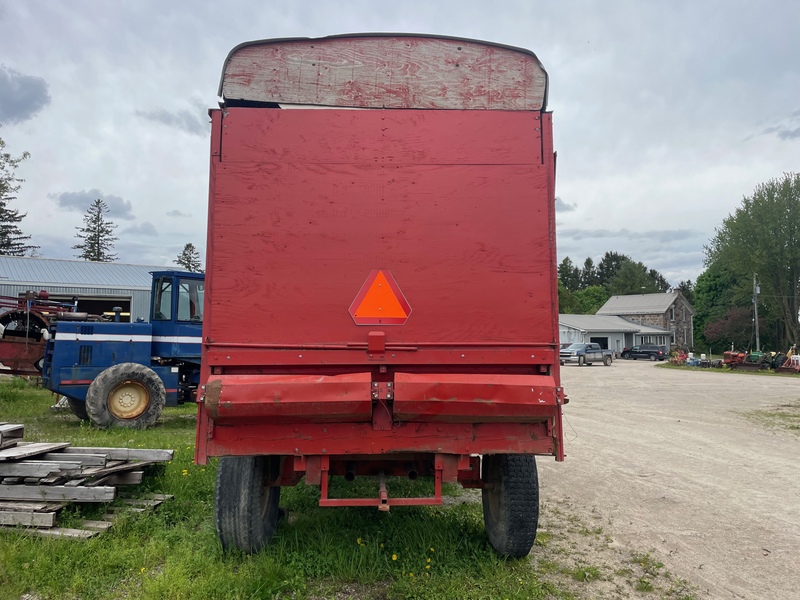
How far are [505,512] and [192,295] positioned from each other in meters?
7.26

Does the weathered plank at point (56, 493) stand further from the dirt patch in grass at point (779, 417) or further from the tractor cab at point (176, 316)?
the dirt patch in grass at point (779, 417)

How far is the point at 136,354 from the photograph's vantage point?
952cm

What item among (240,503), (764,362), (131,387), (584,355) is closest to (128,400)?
(131,387)

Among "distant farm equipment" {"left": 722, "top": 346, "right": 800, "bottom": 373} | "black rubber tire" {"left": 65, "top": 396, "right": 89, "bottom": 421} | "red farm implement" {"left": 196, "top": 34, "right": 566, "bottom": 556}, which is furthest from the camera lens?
"distant farm equipment" {"left": 722, "top": 346, "right": 800, "bottom": 373}

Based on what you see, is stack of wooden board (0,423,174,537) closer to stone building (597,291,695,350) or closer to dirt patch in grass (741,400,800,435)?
dirt patch in grass (741,400,800,435)

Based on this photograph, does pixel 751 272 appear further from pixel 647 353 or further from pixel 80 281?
pixel 80 281

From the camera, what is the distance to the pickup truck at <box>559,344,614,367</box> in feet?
118

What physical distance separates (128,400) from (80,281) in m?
19.6

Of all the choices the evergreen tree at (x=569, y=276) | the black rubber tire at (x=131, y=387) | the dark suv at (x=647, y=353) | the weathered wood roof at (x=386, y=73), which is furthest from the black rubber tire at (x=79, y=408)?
the evergreen tree at (x=569, y=276)

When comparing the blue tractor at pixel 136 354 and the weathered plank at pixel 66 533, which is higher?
the blue tractor at pixel 136 354

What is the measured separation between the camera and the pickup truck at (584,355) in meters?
36.0

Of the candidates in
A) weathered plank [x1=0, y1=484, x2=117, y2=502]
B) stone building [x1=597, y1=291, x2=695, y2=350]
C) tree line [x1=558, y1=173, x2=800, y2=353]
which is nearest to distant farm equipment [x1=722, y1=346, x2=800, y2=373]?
tree line [x1=558, y1=173, x2=800, y2=353]

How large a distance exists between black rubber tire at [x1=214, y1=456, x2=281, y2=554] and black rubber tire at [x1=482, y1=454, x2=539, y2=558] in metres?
1.61

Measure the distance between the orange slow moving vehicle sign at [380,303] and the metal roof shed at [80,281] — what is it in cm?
2295
